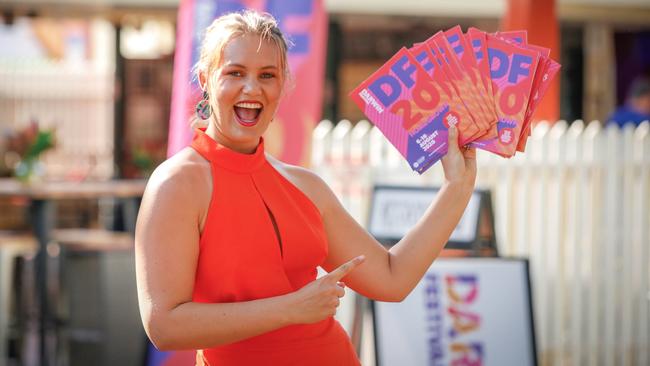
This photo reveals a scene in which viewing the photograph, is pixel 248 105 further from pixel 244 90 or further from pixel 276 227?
pixel 276 227

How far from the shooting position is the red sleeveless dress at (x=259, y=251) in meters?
1.64

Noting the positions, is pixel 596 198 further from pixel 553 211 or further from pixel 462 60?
pixel 462 60

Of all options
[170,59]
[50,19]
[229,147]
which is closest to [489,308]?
[229,147]

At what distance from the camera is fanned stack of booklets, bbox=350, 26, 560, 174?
1850mm

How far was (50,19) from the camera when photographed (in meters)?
9.82

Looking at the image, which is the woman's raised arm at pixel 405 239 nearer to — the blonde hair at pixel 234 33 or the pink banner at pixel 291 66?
the blonde hair at pixel 234 33

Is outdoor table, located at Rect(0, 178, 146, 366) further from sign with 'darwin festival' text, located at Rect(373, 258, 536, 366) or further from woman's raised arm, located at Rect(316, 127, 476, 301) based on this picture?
woman's raised arm, located at Rect(316, 127, 476, 301)

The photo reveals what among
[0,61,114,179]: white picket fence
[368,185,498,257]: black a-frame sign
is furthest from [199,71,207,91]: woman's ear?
[0,61,114,179]: white picket fence

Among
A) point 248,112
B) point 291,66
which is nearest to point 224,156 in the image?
point 248,112

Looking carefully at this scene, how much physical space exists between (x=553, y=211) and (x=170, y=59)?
743cm

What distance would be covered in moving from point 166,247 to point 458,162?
0.65m

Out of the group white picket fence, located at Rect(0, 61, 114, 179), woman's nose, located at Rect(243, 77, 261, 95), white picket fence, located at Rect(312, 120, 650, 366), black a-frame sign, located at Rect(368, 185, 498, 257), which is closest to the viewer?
woman's nose, located at Rect(243, 77, 261, 95)

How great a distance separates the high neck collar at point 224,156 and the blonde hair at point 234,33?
0.46 ft

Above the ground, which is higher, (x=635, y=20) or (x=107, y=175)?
(x=635, y=20)
